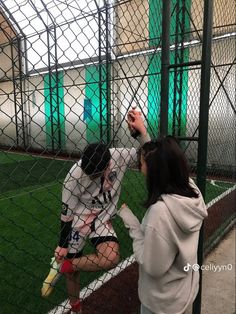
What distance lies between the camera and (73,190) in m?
1.87

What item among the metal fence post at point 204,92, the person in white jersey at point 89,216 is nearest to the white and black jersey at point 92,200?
the person in white jersey at point 89,216

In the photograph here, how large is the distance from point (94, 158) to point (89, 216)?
0.41m

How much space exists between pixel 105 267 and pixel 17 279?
101 cm

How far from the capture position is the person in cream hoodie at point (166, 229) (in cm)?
123

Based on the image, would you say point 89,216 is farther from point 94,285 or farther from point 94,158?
point 94,285

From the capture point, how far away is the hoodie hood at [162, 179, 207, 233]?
4.11 ft

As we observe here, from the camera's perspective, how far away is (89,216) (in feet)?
6.45

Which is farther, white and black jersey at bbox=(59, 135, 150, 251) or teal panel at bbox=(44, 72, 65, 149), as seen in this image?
teal panel at bbox=(44, 72, 65, 149)

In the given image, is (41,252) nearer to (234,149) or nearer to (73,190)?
(73,190)

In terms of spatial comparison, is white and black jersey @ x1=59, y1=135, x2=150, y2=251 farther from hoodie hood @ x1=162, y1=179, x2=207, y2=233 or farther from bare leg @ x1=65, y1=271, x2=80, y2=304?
hoodie hood @ x1=162, y1=179, x2=207, y2=233

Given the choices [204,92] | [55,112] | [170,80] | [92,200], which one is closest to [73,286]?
[92,200]

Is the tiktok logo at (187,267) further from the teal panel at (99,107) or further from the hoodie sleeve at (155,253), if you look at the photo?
the teal panel at (99,107)

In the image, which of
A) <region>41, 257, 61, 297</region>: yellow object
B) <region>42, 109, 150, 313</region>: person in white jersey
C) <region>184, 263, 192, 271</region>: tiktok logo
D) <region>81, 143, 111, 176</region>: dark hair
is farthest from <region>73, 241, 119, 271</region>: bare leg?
<region>184, 263, 192, 271</region>: tiktok logo

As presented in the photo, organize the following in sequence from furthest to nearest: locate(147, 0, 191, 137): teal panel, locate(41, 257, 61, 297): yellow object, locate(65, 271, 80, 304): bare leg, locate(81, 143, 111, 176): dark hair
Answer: locate(147, 0, 191, 137): teal panel → locate(41, 257, 61, 297): yellow object → locate(65, 271, 80, 304): bare leg → locate(81, 143, 111, 176): dark hair
